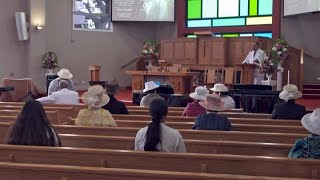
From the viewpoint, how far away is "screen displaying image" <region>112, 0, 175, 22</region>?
51.5 feet

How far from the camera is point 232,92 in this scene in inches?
344

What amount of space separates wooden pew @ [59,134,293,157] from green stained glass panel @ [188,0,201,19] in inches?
478

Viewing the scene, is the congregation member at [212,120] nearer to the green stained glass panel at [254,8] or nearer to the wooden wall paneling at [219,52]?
the wooden wall paneling at [219,52]

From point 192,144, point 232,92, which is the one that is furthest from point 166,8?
point 192,144

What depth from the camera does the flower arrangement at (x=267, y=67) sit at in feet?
35.6

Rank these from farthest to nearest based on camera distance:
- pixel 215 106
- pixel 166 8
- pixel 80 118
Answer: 1. pixel 166 8
2. pixel 80 118
3. pixel 215 106

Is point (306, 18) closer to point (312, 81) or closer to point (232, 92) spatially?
point (312, 81)

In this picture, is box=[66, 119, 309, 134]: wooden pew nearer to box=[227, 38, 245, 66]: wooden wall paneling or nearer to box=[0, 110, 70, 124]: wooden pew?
box=[0, 110, 70, 124]: wooden pew

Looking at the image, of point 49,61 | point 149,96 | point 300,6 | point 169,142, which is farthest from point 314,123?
point 49,61

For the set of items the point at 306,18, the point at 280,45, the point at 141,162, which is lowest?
the point at 141,162

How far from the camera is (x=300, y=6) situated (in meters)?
13.2

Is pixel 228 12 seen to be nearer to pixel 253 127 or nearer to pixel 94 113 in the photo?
pixel 253 127

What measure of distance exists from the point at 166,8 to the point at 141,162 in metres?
13.1

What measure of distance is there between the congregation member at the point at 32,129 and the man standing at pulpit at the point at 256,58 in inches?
338
